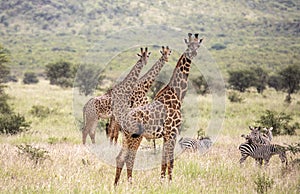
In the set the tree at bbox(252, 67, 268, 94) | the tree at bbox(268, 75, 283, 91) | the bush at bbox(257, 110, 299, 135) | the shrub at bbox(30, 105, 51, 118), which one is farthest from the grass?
the tree at bbox(268, 75, 283, 91)

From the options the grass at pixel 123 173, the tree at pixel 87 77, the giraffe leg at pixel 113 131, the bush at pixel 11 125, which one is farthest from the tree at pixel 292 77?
the giraffe leg at pixel 113 131

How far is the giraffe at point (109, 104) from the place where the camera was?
8.21 metres

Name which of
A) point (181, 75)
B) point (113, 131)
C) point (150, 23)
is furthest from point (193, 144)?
point (150, 23)

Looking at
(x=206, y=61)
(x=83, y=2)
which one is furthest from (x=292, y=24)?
(x=206, y=61)

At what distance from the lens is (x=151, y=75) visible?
824cm

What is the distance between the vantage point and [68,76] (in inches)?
1599

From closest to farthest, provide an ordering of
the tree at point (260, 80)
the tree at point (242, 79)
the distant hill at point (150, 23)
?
the tree at point (260, 80)
the tree at point (242, 79)
the distant hill at point (150, 23)

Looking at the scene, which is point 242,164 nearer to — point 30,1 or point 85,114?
point 85,114

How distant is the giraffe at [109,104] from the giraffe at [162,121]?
2.58 feet

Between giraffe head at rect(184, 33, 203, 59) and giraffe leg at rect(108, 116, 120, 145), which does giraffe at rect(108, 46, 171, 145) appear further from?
giraffe head at rect(184, 33, 203, 59)

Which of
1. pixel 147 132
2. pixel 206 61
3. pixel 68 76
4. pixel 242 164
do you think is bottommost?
pixel 68 76

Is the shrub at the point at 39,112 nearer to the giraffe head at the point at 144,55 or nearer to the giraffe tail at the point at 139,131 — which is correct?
the giraffe head at the point at 144,55

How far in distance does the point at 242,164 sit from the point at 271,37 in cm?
8526

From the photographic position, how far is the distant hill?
75438mm
